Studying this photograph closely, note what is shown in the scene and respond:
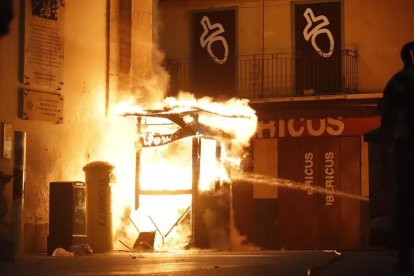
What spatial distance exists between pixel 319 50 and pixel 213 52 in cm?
311

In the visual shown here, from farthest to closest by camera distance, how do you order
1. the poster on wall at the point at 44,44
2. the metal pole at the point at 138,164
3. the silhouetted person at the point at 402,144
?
1. the metal pole at the point at 138,164
2. the poster on wall at the point at 44,44
3. the silhouetted person at the point at 402,144

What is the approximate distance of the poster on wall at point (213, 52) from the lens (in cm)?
3178

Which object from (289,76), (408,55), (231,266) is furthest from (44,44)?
(289,76)

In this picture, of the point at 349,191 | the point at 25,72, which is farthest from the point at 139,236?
the point at 349,191

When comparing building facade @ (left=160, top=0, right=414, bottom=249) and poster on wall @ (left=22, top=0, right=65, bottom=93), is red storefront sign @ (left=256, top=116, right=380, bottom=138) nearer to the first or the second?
building facade @ (left=160, top=0, right=414, bottom=249)

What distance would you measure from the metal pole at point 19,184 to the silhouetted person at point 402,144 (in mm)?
8490

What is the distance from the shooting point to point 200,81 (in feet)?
105

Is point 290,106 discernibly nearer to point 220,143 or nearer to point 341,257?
point 220,143

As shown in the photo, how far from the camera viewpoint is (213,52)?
32.0 meters

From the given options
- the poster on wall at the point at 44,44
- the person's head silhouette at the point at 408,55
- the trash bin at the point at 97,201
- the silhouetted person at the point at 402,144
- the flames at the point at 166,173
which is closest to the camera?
the silhouetted person at the point at 402,144

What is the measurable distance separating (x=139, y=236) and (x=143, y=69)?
3802 mm

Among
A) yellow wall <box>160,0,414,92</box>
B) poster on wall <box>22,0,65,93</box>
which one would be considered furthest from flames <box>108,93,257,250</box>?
yellow wall <box>160,0,414,92</box>

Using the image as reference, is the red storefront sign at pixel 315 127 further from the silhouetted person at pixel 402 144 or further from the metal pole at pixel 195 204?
the silhouetted person at pixel 402 144

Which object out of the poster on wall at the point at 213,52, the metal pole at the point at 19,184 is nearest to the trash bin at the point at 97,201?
the metal pole at the point at 19,184
